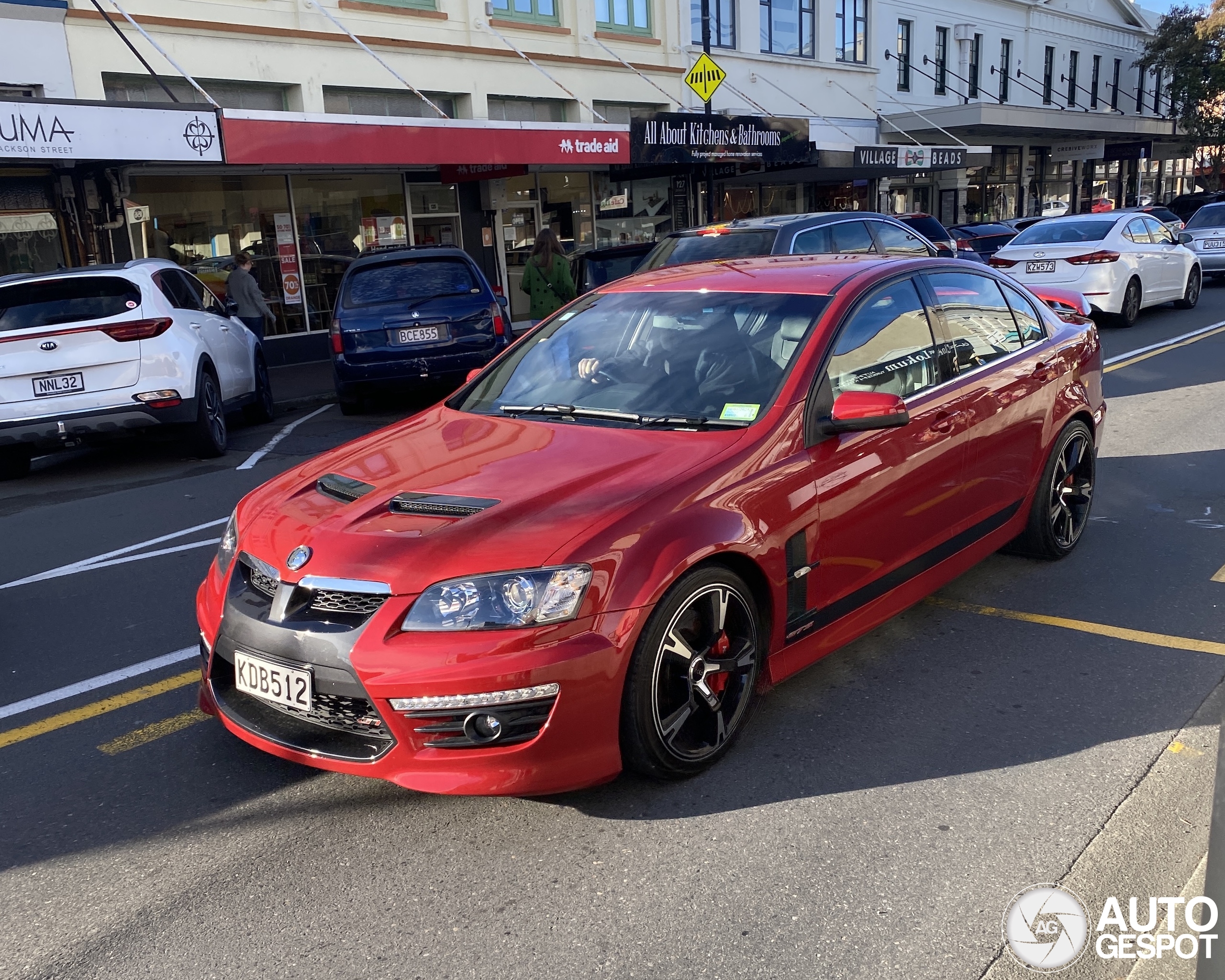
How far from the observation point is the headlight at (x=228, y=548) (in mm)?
3904

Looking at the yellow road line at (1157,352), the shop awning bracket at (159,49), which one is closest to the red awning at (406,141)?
the shop awning bracket at (159,49)

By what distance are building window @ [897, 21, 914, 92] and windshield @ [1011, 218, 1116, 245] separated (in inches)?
703

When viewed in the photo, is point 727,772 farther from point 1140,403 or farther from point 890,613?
point 1140,403

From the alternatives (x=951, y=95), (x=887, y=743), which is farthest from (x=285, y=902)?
(x=951, y=95)

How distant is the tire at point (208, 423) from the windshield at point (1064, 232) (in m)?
11.4

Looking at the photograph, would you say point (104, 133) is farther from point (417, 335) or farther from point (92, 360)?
point (92, 360)

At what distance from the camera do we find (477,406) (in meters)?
4.74

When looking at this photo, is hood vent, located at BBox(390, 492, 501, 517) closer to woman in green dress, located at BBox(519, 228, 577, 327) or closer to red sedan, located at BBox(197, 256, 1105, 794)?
red sedan, located at BBox(197, 256, 1105, 794)

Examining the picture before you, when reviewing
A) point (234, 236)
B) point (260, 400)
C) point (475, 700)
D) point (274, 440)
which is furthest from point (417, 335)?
point (475, 700)

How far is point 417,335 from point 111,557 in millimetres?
5326

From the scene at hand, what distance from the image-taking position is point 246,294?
50.3ft

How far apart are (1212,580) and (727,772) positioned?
3133 mm

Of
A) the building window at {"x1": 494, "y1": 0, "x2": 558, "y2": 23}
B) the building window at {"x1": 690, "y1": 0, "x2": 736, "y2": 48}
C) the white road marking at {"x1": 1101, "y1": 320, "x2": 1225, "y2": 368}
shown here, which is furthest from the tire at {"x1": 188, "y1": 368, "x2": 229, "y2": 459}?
the building window at {"x1": 690, "y1": 0, "x2": 736, "y2": 48}

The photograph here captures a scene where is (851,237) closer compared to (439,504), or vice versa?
(439,504)
